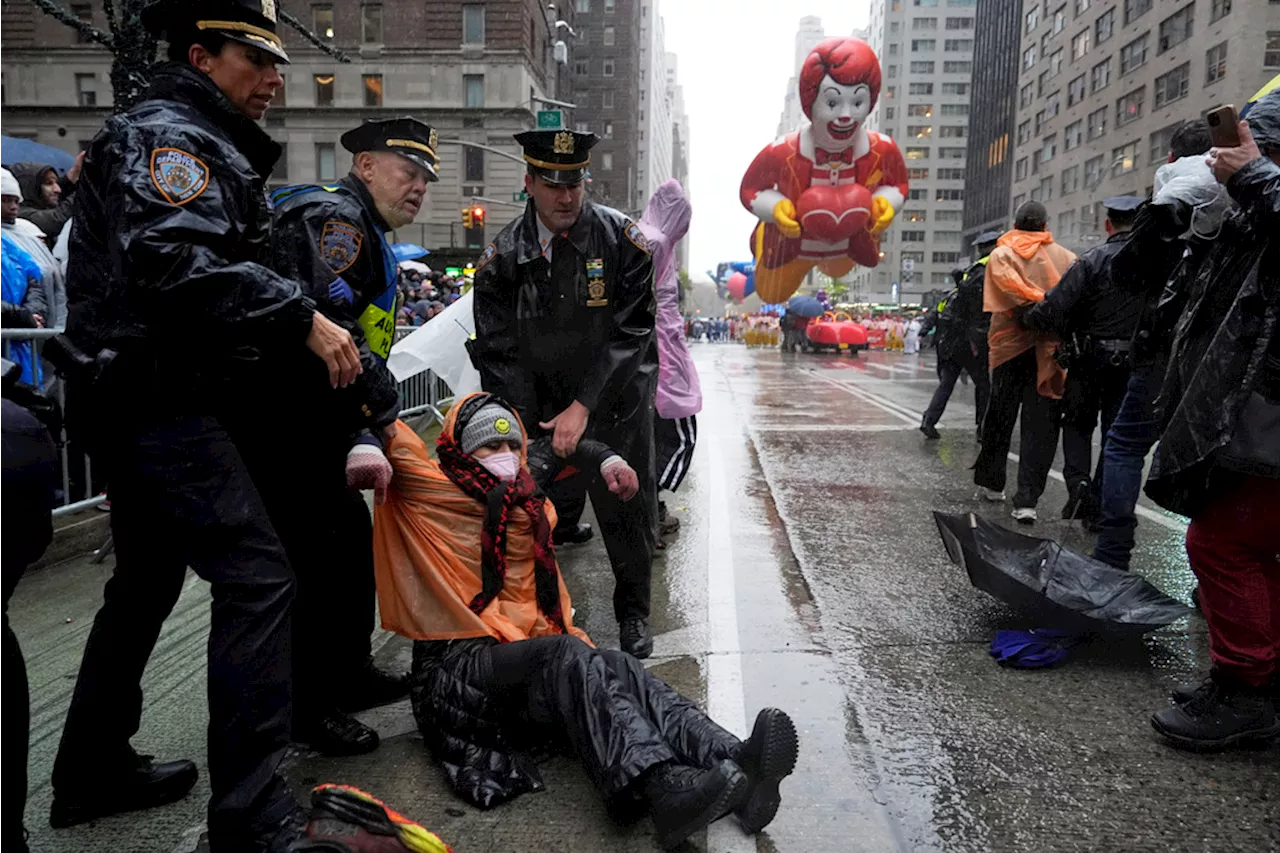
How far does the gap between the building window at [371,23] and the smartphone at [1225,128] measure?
167 ft

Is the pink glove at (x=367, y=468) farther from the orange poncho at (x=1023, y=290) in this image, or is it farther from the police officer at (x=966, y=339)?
the police officer at (x=966, y=339)

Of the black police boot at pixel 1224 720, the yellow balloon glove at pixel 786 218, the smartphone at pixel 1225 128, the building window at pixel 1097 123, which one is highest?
the building window at pixel 1097 123

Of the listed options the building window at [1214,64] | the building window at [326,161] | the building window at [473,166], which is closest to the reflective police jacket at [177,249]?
the building window at [473,166]

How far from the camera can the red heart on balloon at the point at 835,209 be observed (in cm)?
1669

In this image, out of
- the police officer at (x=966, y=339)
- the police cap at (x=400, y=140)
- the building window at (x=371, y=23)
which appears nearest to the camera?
the police cap at (x=400, y=140)

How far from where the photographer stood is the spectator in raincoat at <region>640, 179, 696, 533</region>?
586 cm

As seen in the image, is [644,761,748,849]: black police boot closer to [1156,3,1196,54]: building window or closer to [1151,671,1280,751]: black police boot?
[1151,671,1280,751]: black police boot

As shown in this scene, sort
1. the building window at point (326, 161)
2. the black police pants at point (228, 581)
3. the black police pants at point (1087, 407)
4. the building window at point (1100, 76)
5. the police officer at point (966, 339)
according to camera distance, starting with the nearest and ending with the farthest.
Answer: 1. the black police pants at point (228, 581)
2. the black police pants at point (1087, 407)
3. the police officer at point (966, 339)
4. the building window at point (326, 161)
5. the building window at point (1100, 76)

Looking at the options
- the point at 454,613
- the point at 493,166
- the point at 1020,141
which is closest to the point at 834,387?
the point at 454,613

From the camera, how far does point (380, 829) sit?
220cm

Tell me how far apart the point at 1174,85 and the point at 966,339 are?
52.6 meters

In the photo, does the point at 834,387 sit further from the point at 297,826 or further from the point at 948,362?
the point at 297,826

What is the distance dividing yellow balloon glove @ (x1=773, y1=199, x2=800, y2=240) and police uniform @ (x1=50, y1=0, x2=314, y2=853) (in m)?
15.0

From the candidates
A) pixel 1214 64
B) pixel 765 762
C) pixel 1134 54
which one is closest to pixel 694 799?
pixel 765 762
